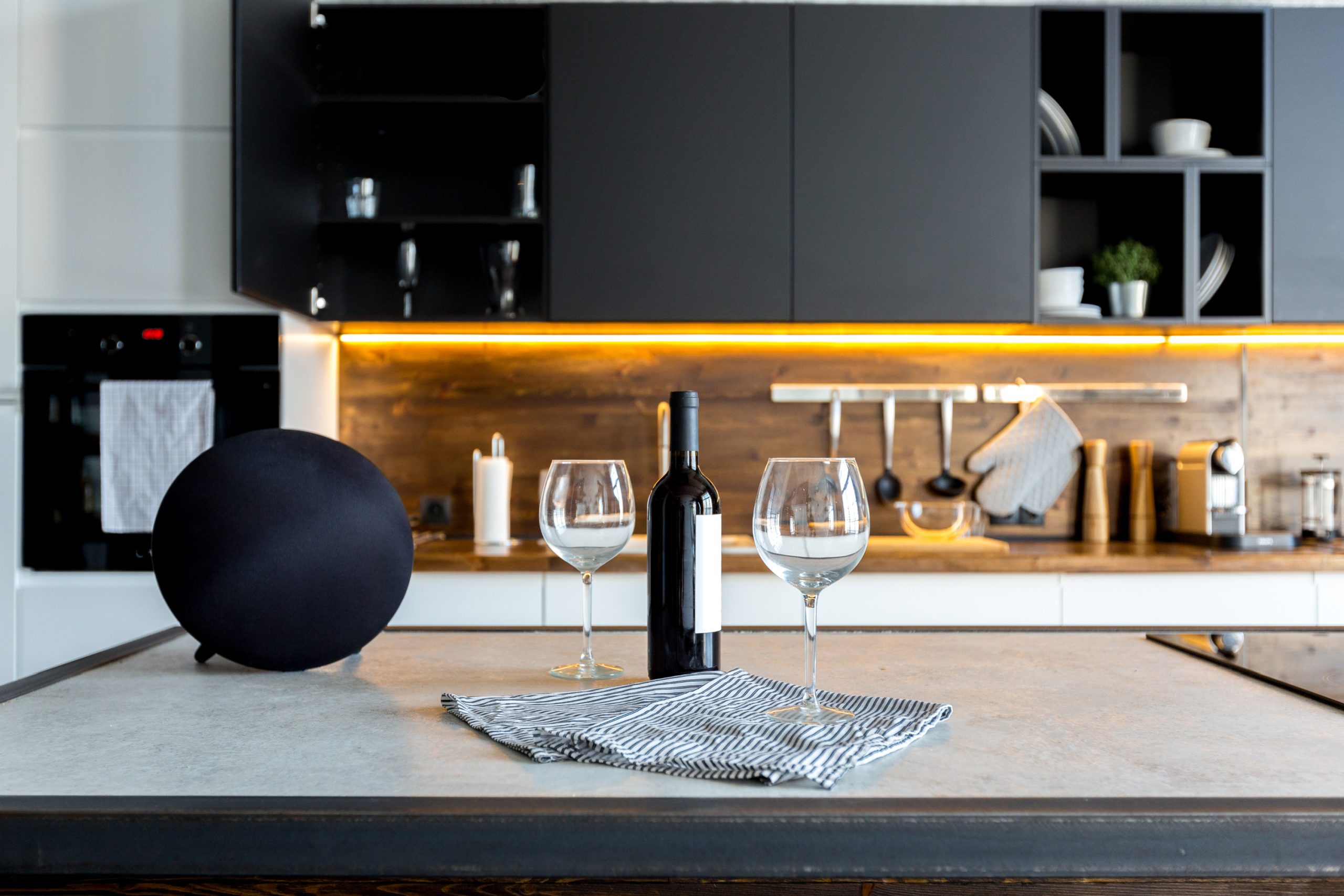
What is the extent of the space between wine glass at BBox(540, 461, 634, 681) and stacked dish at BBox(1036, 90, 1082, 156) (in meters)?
2.16

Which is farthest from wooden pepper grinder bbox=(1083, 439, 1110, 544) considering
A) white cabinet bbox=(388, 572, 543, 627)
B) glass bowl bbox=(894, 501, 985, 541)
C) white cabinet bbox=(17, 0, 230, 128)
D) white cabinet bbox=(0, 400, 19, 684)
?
white cabinet bbox=(0, 400, 19, 684)

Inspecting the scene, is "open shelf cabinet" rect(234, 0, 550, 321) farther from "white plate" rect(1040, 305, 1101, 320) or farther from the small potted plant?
the small potted plant

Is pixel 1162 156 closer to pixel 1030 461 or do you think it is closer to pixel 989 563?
pixel 1030 461

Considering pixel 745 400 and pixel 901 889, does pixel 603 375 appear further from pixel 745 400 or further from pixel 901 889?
pixel 901 889

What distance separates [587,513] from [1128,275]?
219 centimetres

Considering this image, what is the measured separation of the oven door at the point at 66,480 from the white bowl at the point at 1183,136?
2327 mm

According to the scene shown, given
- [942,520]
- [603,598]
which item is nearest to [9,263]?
[603,598]

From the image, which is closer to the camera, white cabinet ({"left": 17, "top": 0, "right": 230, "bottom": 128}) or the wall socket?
white cabinet ({"left": 17, "top": 0, "right": 230, "bottom": 128})

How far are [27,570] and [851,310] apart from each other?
195 cm

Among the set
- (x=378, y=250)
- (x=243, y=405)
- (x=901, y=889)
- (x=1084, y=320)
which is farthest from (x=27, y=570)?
(x=1084, y=320)

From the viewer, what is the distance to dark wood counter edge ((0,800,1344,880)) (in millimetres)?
543

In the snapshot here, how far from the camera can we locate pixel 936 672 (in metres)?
0.93

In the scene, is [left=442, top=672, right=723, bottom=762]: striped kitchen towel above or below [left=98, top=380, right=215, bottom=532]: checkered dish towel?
below

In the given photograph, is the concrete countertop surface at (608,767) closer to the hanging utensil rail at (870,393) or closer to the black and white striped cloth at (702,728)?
the black and white striped cloth at (702,728)
